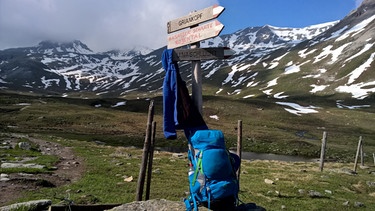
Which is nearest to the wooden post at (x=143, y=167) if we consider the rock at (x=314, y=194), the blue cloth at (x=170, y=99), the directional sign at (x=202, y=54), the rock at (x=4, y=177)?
the blue cloth at (x=170, y=99)

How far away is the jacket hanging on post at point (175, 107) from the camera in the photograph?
9.98 meters

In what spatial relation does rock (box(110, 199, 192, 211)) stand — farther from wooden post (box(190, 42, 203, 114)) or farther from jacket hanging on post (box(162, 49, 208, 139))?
wooden post (box(190, 42, 203, 114))

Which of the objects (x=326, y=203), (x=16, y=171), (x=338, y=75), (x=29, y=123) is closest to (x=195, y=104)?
(x=326, y=203)

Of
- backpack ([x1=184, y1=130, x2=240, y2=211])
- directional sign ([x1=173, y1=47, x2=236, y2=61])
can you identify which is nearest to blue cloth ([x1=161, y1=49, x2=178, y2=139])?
directional sign ([x1=173, y1=47, x2=236, y2=61])

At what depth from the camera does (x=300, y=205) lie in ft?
52.2

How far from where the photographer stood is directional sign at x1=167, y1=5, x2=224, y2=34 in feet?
32.4

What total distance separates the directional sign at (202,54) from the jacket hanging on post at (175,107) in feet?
0.87

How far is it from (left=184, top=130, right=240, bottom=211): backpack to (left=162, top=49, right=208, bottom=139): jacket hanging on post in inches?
51.4

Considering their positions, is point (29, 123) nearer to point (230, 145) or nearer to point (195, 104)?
point (230, 145)

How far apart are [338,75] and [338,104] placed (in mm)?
52239

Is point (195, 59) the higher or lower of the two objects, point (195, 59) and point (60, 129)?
the higher

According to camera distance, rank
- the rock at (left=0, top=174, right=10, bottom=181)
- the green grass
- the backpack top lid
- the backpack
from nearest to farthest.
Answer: the backpack → the backpack top lid → the green grass → the rock at (left=0, top=174, right=10, bottom=181)

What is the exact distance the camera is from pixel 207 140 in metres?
8.84

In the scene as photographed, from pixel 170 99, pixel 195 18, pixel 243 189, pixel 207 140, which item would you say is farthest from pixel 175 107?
pixel 243 189
